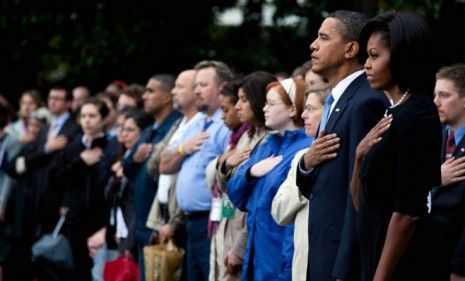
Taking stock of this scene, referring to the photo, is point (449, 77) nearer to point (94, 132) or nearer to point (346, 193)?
point (346, 193)

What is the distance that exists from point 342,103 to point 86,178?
7.65 m

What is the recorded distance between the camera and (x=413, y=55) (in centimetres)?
613

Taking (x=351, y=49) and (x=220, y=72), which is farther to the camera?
(x=220, y=72)

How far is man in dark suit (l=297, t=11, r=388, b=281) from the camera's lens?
682 cm

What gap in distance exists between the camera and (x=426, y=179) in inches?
234

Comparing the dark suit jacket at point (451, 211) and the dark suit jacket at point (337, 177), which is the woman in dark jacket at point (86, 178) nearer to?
the dark suit jacket at point (451, 211)

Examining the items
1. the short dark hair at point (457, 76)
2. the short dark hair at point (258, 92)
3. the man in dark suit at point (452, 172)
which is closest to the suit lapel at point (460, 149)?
the man in dark suit at point (452, 172)

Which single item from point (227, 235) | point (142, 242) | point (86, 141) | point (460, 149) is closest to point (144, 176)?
point (142, 242)

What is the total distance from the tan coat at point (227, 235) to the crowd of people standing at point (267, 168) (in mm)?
17

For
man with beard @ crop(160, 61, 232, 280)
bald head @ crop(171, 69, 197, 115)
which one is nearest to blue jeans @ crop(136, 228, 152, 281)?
man with beard @ crop(160, 61, 232, 280)

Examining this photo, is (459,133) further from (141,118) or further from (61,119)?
(61,119)

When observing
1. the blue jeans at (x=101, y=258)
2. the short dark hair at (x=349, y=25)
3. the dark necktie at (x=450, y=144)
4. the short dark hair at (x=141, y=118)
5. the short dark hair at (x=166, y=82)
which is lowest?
the blue jeans at (x=101, y=258)

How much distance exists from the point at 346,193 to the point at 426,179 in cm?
110

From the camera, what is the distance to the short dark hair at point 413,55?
612 cm
